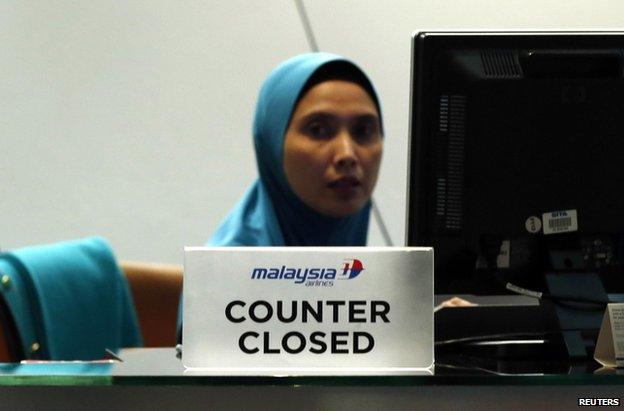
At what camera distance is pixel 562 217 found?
1.23 meters

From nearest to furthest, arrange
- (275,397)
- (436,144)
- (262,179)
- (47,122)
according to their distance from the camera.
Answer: (275,397) → (436,144) → (262,179) → (47,122)

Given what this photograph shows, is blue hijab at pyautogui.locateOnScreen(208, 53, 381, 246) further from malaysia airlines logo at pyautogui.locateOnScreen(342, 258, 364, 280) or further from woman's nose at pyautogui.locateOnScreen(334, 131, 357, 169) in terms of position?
malaysia airlines logo at pyautogui.locateOnScreen(342, 258, 364, 280)

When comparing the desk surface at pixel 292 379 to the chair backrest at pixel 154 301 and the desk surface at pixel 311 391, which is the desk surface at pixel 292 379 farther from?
the chair backrest at pixel 154 301

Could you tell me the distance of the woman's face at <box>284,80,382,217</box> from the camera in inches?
91.4

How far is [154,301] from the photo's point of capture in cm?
235

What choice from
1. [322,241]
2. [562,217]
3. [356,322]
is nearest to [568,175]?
[562,217]

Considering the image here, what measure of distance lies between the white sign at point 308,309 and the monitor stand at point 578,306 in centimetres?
34

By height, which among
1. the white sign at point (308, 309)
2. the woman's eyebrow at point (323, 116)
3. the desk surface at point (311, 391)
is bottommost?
the desk surface at point (311, 391)

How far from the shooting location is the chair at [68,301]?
71.7 inches

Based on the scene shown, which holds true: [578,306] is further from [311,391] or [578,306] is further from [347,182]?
[347,182]

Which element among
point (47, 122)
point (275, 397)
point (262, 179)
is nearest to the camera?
point (275, 397)

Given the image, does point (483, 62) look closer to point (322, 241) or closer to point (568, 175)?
point (568, 175)

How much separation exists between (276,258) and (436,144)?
304mm

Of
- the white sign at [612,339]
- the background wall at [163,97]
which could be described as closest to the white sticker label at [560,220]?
the white sign at [612,339]
